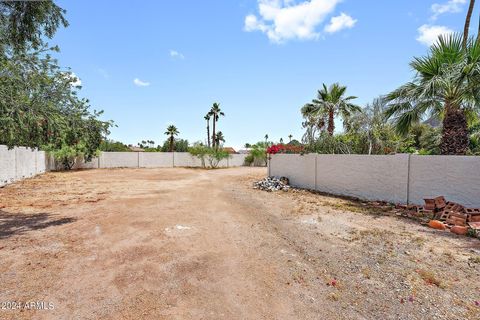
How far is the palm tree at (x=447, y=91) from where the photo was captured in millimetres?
7164

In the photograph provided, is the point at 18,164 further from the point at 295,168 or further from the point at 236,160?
the point at 236,160

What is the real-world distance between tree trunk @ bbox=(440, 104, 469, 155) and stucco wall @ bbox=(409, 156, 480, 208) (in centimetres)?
56

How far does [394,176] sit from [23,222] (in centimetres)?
1055

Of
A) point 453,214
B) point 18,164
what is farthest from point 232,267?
point 18,164

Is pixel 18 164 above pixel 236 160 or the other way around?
above

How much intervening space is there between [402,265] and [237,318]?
285 cm

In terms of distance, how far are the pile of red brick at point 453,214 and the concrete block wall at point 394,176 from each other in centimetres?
47

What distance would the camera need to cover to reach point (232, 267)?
400 cm

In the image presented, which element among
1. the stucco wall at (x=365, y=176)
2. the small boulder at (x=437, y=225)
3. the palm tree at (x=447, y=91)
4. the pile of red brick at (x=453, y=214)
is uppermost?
the palm tree at (x=447, y=91)

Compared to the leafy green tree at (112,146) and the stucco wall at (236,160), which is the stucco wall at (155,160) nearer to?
the leafy green tree at (112,146)

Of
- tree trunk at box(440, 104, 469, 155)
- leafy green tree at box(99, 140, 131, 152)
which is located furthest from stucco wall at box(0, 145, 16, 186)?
tree trunk at box(440, 104, 469, 155)

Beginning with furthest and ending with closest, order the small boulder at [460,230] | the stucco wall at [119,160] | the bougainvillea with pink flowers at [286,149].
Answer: the stucco wall at [119,160] < the bougainvillea with pink flowers at [286,149] < the small boulder at [460,230]

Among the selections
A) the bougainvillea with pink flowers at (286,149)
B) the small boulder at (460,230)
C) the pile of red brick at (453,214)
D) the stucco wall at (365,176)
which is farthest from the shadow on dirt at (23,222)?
the bougainvillea with pink flowers at (286,149)

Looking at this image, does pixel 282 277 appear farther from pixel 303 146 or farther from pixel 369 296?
pixel 303 146
